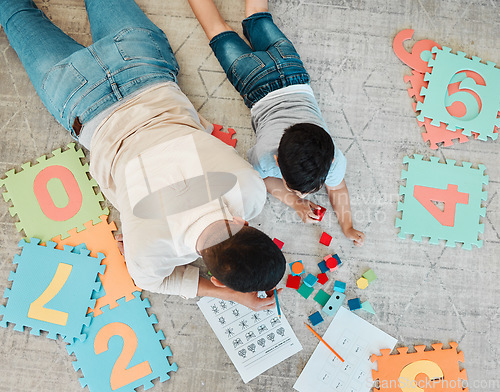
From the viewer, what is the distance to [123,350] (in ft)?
3.91

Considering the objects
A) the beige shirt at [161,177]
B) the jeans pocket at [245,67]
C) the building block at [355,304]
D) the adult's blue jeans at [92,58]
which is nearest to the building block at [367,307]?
the building block at [355,304]

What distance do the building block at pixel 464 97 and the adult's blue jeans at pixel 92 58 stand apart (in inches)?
32.1

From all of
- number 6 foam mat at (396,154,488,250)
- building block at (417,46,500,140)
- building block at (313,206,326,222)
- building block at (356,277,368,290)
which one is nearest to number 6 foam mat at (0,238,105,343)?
building block at (313,206,326,222)

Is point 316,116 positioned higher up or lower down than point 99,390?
higher up

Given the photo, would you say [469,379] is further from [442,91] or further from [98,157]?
[98,157]

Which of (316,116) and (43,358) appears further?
(43,358)

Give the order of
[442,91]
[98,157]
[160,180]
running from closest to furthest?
[160,180]
[98,157]
[442,91]

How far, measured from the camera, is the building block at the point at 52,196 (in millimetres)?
1240

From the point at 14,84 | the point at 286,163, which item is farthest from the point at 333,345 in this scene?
the point at 14,84

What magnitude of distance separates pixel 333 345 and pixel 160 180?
A: 0.72 m

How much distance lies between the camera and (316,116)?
1.09 meters

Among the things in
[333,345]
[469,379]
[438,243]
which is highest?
[438,243]

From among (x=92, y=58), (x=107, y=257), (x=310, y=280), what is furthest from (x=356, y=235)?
(x=92, y=58)

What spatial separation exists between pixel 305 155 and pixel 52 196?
0.82 m
